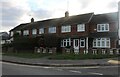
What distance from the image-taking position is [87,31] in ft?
142

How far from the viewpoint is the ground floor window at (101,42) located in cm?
3975

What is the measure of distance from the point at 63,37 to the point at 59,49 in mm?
2423

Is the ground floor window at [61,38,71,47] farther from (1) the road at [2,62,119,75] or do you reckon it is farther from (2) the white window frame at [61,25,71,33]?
(1) the road at [2,62,119,75]

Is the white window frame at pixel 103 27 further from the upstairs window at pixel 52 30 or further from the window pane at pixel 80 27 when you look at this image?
the upstairs window at pixel 52 30

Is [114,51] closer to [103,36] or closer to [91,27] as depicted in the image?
[103,36]

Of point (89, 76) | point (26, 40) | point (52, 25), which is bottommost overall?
point (89, 76)

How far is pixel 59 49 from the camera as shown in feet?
149

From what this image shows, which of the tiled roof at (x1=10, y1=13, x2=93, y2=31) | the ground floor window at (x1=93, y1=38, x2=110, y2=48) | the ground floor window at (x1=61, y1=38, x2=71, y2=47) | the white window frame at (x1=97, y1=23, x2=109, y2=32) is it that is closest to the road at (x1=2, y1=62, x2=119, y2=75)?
the ground floor window at (x1=93, y1=38, x2=110, y2=48)

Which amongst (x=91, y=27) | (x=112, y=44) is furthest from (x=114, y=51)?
(x=91, y=27)

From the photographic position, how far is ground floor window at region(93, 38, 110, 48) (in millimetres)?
39750

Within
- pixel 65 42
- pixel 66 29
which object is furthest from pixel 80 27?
pixel 65 42

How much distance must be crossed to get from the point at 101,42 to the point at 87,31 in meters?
3.94

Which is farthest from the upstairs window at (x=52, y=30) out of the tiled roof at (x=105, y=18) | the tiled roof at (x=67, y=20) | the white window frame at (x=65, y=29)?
the tiled roof at (x=105, y=18)

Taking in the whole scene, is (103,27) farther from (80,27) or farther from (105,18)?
(80,27)
